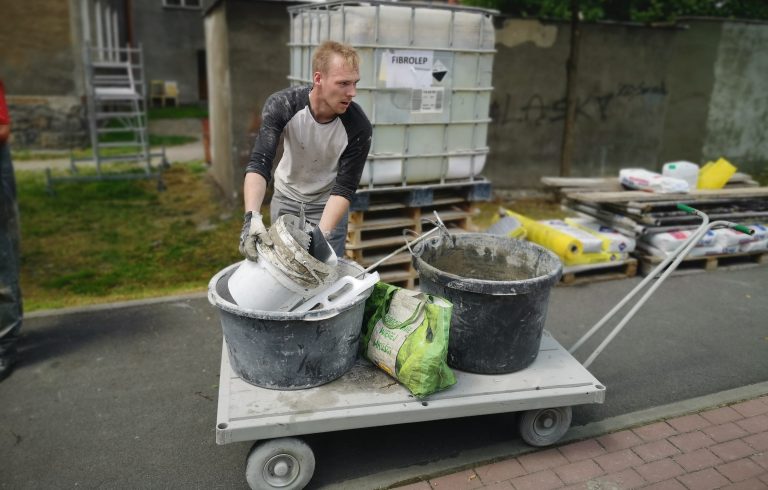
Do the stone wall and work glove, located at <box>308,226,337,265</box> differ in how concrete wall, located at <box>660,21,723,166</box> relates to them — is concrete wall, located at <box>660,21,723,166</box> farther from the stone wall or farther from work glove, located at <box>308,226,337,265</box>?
the stone wall

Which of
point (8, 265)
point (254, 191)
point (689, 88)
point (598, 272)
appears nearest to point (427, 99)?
point (254, 191)

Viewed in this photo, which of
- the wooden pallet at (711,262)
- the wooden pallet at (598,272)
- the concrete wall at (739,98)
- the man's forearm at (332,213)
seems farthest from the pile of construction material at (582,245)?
the concrete wall at (739,98)

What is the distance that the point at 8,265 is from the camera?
4.26 meters

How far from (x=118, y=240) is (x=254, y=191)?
4772 millimetres

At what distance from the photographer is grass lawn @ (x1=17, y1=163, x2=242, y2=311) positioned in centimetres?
595

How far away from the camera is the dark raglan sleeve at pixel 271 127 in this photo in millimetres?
3557

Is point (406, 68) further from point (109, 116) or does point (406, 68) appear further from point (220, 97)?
point (109, 116)

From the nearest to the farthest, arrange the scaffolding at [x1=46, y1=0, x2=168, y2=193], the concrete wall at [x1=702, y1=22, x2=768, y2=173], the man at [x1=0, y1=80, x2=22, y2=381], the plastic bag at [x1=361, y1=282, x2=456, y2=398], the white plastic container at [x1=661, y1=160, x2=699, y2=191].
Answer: the plastic bag at [x1=361, y1=282, x2=456, y2=398] < the man at [x1=0, y1=80, x2=22, y2=381] < the white plastic container at [x1=661, y1=160, x2=699, y2=191] < the concrete wall at [x1=702, y1=22, x2=768, y2=173] < the scaffolding at [x1=46, y1=0, x2=168, y2=193]

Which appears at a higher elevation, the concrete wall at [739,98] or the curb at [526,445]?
the concrete wall at [739,98]

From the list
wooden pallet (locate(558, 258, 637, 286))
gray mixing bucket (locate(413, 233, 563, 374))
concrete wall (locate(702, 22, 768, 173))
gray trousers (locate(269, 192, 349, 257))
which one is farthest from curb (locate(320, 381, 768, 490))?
concrete wall (locate(702, 22, 768, 173))

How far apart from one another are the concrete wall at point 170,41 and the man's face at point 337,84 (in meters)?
21.6

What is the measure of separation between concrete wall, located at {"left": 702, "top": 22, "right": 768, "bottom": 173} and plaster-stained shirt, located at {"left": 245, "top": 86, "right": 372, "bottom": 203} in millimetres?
9331

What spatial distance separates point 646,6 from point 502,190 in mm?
7000

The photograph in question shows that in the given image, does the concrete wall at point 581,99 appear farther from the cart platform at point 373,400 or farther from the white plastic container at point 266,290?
the white plastic container at point 266,290
